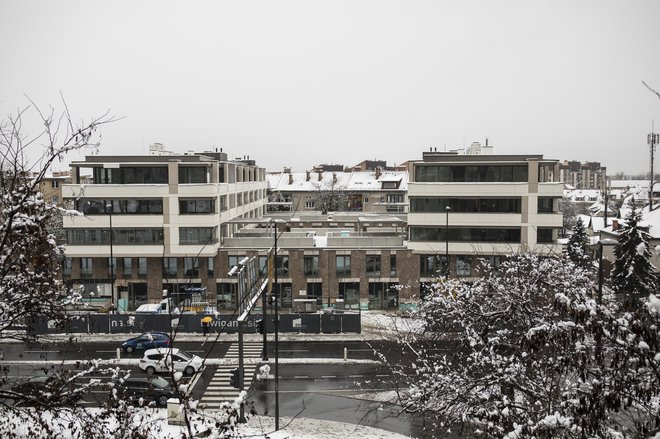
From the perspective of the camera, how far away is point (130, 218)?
4450 centimetres

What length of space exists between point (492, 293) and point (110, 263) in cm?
3439

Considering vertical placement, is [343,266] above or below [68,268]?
above

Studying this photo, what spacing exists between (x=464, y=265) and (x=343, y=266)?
9604mm

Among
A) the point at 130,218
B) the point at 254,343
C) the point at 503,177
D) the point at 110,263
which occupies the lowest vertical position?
the point at 254,343

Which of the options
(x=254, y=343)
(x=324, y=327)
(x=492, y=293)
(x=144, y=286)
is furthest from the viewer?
(x=144, y=286)

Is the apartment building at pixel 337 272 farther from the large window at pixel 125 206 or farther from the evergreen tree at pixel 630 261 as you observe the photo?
the evergreen tree at pixel 630 261

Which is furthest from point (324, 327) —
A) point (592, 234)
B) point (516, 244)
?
point (592, 234)

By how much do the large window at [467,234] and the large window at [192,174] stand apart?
17.6 meters

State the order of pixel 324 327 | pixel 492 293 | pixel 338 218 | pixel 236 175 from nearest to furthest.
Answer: pixel 492 293 < pixel 324 327 < pixel 236 175 < pixel 338 218

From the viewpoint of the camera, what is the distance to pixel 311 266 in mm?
44219

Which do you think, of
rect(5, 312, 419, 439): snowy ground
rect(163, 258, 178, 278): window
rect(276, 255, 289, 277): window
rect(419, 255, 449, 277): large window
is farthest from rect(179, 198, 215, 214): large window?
rect(419, 255, 449, 277): large window

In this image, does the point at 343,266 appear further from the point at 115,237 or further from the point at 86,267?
the point at 86,267

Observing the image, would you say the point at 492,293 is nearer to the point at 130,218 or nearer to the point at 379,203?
the point at 130,218

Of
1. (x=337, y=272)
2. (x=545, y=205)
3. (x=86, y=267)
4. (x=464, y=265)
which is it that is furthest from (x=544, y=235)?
(x=86, y=267)
